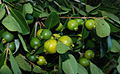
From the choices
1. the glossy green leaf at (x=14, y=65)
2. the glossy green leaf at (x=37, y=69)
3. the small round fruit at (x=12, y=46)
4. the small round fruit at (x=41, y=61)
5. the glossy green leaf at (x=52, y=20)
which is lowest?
the glossy green leaf at (x=37, y=69)

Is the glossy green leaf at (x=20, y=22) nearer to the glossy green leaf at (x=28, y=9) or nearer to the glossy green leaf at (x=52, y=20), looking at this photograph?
the glossy green leaf at (x=28, y=9)

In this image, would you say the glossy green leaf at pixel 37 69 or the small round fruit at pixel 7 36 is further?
the glossy green leaf at pixel 37 69

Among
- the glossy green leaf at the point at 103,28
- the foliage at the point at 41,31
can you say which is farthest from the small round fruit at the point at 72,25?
the glossy green leaf at the point at 103,28

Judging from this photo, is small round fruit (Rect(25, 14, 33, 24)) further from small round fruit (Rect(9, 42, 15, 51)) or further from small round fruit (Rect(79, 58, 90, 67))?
small round fruit (Rect(79, 58, 90, 67))

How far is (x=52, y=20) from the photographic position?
137 cm

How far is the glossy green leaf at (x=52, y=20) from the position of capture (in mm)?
1347

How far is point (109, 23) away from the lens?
142cm

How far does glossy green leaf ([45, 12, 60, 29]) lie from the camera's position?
4.42 ft

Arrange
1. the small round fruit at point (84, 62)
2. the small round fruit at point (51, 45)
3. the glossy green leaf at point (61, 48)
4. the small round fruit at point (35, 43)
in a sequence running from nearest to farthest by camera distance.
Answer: the glossy green leaf at point (61, 48) → the small round fruit at point (51, 45) → the small round fruit at point (35, 43) → the small round fruit at point (84, 62)

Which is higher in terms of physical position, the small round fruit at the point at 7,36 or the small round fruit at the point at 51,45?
the small round fruit at the point at 7,36

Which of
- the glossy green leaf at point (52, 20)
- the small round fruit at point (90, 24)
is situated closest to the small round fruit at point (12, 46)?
the glossy green leaf at point (52, 20)

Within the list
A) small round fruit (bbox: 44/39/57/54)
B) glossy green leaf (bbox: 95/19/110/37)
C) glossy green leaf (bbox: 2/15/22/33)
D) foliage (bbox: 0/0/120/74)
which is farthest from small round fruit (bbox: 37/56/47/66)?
glossy green leaf (bbox: 95/19/110/37)

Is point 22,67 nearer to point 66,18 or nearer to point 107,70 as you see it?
point 66,18

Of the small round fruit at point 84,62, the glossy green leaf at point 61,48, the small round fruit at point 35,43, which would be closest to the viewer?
the glossy green leaf at point 61,48
